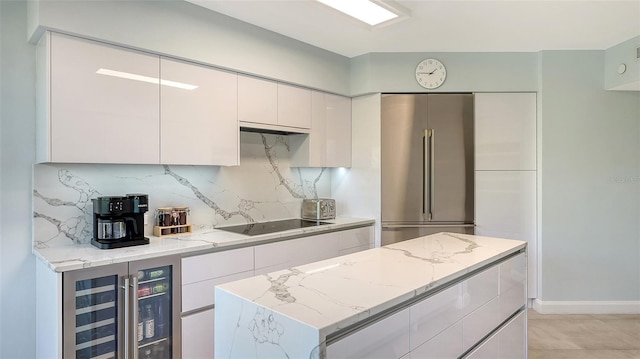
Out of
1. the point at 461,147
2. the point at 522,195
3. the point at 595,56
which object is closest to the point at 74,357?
the point at 461,147

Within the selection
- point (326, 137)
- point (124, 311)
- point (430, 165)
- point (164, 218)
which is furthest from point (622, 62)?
point (124, 311)

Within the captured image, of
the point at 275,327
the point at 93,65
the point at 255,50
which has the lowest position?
the point at 275,327

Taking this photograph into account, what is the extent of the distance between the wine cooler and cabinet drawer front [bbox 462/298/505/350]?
164cm

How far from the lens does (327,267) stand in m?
1.71

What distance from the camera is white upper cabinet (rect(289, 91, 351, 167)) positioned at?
3586mm

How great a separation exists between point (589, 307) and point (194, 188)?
3.88m

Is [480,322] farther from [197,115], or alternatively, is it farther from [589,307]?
[589,307]

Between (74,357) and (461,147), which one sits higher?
(461,147)

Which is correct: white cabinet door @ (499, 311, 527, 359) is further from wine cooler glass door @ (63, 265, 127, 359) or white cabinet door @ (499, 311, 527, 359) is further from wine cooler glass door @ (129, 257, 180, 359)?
wine cooler glass door @ (63, 265, 127, 359)

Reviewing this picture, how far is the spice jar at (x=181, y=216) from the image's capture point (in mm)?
2739

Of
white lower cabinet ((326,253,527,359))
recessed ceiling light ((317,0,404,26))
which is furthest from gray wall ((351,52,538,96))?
white lower cabinet ((326,253,527,359))

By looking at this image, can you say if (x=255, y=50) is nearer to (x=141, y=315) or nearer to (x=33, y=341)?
(x=141, y=315)

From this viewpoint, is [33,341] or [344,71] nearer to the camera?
[33,341]

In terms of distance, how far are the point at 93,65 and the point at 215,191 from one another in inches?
50.7
